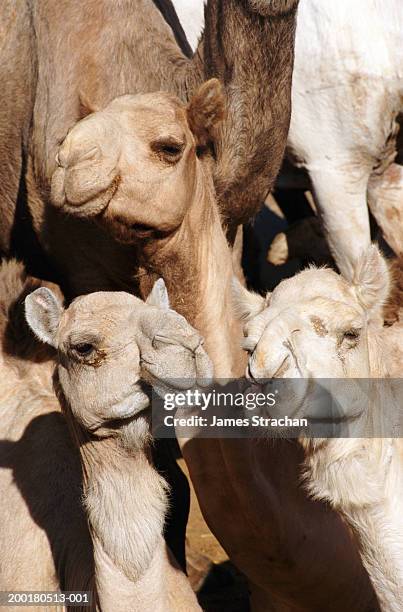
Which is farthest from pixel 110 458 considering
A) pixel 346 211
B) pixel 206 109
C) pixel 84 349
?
pixel 346 211

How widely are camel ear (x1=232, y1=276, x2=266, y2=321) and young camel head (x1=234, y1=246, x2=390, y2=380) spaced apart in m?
0.09

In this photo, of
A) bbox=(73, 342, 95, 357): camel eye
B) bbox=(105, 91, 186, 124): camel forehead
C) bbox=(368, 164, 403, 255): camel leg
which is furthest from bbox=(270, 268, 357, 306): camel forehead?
bbox=(368, 164, 403, 255): camel leg

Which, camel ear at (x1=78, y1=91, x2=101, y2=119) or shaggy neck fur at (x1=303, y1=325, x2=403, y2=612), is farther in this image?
camel ear at (x1=78, y1=91, x2=101, y2=119)

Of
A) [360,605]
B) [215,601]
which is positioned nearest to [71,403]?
[360,605]

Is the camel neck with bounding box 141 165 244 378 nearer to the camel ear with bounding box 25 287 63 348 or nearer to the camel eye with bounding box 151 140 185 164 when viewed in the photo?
the camel eye with bounding box 151 140 185 164

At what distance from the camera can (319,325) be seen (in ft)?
13.1

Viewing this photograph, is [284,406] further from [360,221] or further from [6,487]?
[360,221]

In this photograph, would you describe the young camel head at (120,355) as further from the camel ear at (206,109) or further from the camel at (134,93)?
the camel ear at (206,109)

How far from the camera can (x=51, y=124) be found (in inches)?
211

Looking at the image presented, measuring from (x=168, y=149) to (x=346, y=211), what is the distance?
2.19m

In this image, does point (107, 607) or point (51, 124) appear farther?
point (51, 124)

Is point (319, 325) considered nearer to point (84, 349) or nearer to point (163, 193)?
point (84, 349)

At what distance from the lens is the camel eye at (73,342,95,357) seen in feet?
13.3

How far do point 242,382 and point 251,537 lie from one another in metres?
0.53
